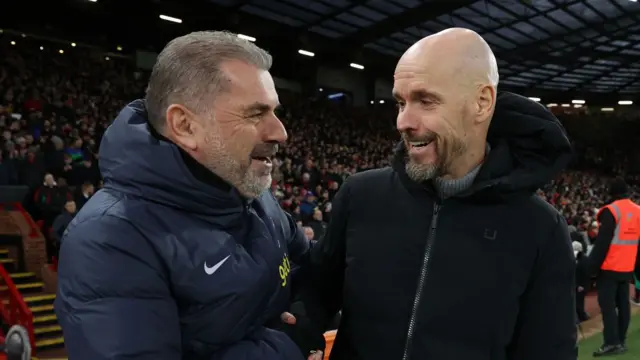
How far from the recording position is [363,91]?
2631 centimetres

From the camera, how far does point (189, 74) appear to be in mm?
1181

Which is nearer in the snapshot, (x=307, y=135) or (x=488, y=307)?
(x=488, y=307)

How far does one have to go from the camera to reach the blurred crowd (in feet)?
27.0

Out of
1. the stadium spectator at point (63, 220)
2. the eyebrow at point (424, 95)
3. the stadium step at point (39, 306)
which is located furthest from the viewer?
the stadium spectator at point (63, 220)

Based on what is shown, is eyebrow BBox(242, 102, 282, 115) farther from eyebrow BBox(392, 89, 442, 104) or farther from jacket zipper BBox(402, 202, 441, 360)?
jacket zipper BBox(402, 202, 441, 360)

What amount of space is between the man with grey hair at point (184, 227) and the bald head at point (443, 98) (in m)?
0.32

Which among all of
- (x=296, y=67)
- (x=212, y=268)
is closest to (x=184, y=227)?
(x=212, y=268)

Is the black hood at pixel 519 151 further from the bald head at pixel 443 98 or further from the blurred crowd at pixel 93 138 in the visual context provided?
the blurred crowd at pixel 93 138

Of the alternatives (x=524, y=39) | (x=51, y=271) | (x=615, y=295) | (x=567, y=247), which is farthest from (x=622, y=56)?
(x=567, y=247)

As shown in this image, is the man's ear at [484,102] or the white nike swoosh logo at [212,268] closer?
the white nike swoosh logo at [212,268]

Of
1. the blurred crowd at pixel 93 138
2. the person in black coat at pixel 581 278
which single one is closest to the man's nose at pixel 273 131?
the blurred crowd at pixel 93 138

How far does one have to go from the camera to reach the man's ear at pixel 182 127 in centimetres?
120

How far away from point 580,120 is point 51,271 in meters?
32.7

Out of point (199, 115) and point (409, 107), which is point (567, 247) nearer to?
point (409, 107)
